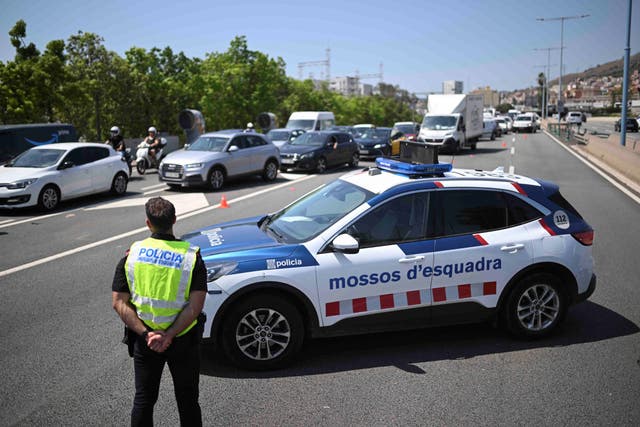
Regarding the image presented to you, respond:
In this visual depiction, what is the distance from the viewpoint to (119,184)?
648 inches

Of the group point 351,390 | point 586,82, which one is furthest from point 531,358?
point 586,82

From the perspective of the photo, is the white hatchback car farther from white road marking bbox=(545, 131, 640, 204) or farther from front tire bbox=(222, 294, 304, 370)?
white road marking bbox=(545, 131, 640, 204)

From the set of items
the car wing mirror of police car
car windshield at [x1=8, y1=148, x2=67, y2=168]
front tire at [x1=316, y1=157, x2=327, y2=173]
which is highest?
car windshield at [x1=8, y1=148, x2=67, y2=168]

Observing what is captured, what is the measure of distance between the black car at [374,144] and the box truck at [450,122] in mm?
2145

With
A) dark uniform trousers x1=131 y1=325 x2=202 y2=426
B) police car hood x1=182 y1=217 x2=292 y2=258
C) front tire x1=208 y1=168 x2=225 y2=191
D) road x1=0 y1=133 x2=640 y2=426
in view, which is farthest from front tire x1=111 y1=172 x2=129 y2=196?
dark uniform trousers x1=131 y1=325 x2=202 y2=426

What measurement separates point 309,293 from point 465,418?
159 cm

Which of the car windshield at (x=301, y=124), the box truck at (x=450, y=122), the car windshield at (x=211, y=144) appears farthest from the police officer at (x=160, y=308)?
the car windshield at (x=301, y=124)

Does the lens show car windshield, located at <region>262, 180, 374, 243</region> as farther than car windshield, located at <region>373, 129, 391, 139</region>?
No

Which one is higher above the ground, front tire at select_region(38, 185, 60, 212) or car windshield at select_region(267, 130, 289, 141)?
car windshield at select_region(267, 130, 289, 141)

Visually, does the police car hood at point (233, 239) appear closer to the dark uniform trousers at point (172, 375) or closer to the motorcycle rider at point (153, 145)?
the dark uniform trousers at point (172, 375)

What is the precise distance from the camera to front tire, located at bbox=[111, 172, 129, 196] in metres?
16.3

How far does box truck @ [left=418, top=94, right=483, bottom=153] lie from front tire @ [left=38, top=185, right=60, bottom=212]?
19466 millimetres

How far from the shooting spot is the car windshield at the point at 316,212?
5410mm

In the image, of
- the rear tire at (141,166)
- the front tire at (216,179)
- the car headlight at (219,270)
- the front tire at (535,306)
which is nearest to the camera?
the car headlight at (219,270)
